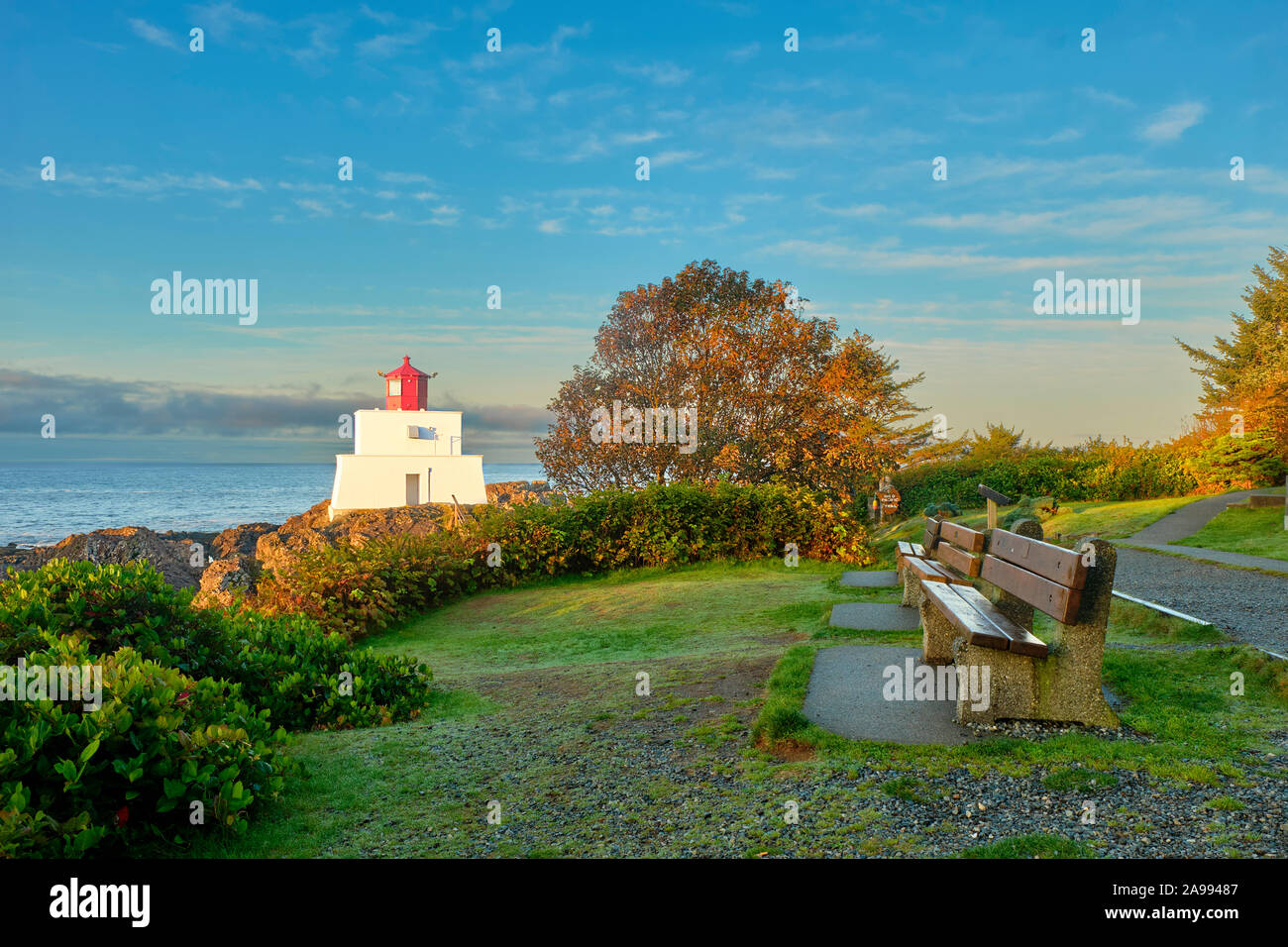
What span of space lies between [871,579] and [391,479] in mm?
35442

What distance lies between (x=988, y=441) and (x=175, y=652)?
32477 mm

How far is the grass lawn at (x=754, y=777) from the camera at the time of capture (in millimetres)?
2914

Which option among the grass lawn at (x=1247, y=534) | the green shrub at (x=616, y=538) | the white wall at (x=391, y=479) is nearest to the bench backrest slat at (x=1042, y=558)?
the green shrub at (x=616, y=538)

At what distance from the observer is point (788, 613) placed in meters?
8.15

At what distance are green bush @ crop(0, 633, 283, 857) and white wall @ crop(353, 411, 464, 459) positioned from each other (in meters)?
39.4

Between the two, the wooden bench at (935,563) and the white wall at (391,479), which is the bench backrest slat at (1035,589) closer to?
the wooden bench at (935,563)

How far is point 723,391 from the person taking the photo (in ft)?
57.2

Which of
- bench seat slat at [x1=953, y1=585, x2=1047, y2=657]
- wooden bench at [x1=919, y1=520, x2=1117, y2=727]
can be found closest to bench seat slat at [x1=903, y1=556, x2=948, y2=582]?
bench seat slat at [x1=953, y1=585, x2=1047, y2=657]

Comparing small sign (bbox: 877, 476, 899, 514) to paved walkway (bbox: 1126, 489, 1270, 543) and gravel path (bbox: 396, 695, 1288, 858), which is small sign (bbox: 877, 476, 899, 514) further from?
gravel path (bbox: 396, 695, 1288, 858)

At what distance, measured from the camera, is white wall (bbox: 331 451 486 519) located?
40.9 metres

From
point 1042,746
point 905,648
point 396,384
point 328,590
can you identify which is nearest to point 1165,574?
point 905,648

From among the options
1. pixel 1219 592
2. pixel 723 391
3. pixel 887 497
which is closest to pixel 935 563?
pixel 1219 592

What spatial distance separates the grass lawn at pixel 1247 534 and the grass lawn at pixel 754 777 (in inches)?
357

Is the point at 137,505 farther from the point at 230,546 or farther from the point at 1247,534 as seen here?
the point at 1247,534
